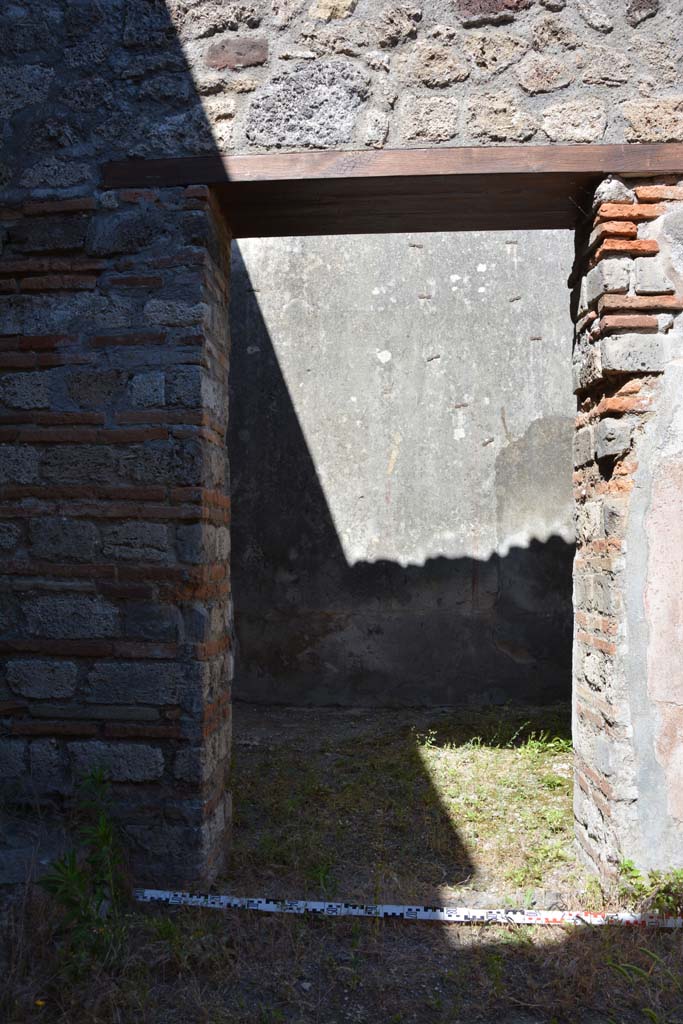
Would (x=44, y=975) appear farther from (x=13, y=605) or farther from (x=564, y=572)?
(x=564, y=572)

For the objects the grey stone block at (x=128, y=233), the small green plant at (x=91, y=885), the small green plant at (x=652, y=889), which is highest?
the grey stone block at (x=128, y=233)

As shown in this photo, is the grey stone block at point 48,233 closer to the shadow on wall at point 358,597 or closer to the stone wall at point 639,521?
the stone wall at point 639,521

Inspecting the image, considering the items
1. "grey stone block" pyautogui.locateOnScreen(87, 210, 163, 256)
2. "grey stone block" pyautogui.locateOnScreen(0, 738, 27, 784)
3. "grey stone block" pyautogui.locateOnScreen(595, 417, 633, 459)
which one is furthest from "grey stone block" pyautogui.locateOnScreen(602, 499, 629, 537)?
"grey stone block" pyautogui.locateOnScreen(0, 738, 27, 784)

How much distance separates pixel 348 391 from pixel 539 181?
3.60m

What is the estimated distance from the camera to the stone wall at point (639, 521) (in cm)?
322

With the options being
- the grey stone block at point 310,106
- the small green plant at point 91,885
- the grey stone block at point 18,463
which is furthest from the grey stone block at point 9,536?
the grey stone block at point 310,106

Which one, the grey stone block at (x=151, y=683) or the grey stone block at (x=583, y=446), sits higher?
the grey stone block at (x=583, y=446)

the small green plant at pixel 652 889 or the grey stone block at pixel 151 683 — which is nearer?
the small green plant at pixel 652 889

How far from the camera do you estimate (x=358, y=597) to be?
6812 mm

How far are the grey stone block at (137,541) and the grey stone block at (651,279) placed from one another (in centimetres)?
201

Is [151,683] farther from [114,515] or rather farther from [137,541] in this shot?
[114,515]

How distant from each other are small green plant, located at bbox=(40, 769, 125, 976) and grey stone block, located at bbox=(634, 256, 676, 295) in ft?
8.94

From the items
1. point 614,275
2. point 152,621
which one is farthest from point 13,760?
point 614,275

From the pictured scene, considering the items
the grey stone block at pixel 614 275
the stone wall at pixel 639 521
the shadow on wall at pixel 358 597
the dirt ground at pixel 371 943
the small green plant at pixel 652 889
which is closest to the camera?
the dirt ground at pixel 371 943
